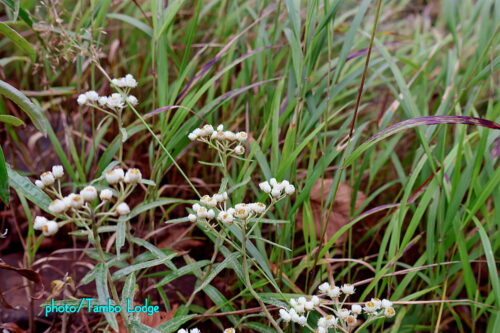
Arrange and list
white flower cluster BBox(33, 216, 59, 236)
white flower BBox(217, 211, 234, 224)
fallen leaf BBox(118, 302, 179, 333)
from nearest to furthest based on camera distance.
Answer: white flower cluster BBox(33, 216, 59, 236) → white flower BBox(217, 211, 234, 224) → fallen leaf BBox(118, 302, 179, 333)

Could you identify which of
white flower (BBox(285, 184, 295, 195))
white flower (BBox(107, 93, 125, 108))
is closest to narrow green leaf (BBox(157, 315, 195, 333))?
white flower (BBox(285, 184, 295, 195))

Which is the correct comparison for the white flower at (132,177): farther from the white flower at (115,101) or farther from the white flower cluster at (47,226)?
the white flower at (115,101)

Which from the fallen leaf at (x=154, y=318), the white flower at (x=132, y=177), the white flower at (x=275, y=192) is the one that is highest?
the white flower at (x=132, y=177)

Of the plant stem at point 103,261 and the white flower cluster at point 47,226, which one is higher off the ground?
the white flower cluster at point 47,226

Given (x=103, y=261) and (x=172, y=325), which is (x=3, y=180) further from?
(x=172, y=325)

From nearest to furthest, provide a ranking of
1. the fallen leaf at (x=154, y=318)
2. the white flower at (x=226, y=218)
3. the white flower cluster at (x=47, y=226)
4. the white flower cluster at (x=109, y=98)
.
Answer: the white flower cluster at (x=47, y=226) → the white flower at (x=226, y=218) → the white flower cluster at (x=109, y=98) → the fallen leaf at (x=154, y=318)

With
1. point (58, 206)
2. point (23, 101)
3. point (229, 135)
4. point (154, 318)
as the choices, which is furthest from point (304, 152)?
point (58, 206)

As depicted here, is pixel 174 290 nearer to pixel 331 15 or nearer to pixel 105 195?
pixel 105 195

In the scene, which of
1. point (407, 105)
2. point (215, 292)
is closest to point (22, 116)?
point (215, 292)

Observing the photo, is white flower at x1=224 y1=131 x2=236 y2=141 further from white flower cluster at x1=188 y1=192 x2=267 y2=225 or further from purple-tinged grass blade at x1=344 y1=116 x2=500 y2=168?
purple-tinged grass blade at x1=344 y1=116 x2=500 y2=168

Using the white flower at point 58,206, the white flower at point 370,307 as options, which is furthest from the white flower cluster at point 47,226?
the white flower at point 370,307

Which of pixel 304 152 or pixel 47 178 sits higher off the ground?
pixel 47 178
